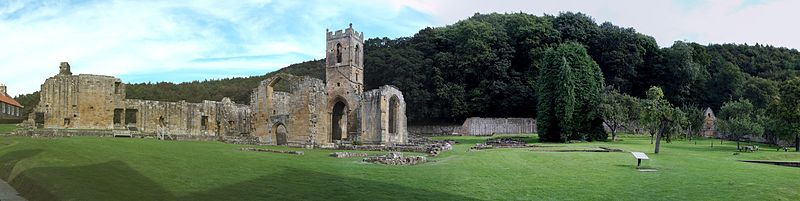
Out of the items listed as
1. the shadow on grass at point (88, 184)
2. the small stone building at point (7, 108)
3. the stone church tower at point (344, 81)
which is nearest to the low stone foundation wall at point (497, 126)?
the stone church tower at point (344, 81)

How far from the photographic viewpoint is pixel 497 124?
2378 inches

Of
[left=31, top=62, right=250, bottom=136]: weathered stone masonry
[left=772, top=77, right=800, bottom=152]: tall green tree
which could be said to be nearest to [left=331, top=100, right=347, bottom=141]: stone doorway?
[left=31, top=62, right=250, bottom=136]: weathered stone masonry

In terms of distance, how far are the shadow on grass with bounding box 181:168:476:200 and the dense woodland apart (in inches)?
1865

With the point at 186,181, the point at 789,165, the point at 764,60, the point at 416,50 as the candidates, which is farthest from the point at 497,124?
the point at 186,181

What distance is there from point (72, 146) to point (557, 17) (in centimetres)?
5430

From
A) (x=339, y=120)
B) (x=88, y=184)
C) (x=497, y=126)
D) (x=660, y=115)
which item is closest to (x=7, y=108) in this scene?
(x=339, y=120)

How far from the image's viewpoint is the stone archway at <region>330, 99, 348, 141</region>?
148ft

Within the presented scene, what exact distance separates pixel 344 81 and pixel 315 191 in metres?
33.5

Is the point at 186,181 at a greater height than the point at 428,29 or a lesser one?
lesser

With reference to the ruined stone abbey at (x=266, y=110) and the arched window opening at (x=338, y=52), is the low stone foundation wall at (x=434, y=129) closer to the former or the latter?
the ruined stone abbey at (x=266, y=110)

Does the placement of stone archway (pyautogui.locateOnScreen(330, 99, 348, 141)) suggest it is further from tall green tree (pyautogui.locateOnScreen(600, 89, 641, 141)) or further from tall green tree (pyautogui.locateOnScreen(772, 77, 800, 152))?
tall green tree (pyautogui.locateOnScreen(772, 77, 800, 152))

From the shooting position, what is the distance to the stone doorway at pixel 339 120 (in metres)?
45.2

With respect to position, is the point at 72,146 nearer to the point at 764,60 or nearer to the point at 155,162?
the point at 155,162

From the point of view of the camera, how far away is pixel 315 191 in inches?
466
